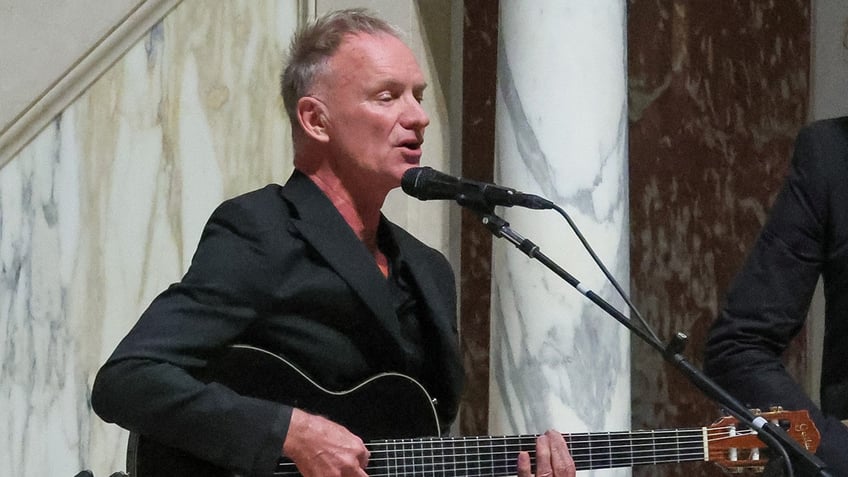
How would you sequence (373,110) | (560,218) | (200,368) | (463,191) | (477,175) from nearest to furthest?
1. (463,191)
2. (200,368)
3. (373,110)
4. (560,218)
5. (477,175)

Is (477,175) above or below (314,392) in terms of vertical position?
above

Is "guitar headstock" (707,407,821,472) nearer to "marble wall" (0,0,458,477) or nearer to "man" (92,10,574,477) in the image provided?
"man" (92,10,574,477)

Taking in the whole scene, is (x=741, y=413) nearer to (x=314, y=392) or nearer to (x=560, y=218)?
(x=314, y=392)

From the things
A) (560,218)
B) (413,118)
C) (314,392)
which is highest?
(413,118)

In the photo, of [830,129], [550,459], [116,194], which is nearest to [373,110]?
[550,459]

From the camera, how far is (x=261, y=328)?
2744 mm

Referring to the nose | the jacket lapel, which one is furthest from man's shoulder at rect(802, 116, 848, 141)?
the jacket lapel

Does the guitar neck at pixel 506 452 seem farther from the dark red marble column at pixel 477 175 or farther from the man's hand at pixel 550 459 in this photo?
the dark red marble column at pixel 477 175

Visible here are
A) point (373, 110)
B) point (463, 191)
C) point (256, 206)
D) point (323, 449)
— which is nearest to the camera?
point (463, 191)

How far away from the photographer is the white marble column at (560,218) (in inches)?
144

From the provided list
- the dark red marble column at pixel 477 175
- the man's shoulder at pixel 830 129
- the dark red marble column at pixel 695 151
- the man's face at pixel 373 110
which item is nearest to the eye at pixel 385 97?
the man's face at pixel 373 110

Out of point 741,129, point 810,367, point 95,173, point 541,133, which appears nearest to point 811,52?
point 741,129

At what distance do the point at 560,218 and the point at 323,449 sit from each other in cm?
129

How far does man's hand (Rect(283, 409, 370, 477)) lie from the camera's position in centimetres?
257
